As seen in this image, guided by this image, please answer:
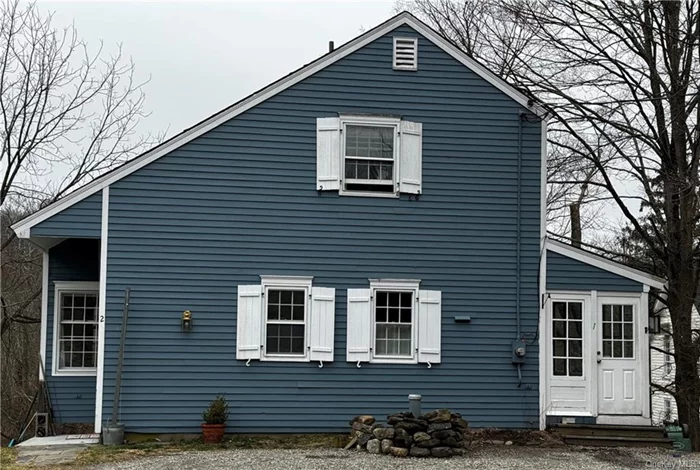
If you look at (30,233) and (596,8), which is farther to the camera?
(596,8)

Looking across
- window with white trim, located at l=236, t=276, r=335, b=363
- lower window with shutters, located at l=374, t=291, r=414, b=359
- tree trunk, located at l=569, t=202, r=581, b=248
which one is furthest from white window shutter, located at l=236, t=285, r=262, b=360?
tree trunk, located at l=569, t=202, r=581, b=248

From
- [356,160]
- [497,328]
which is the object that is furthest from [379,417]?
[356,160]

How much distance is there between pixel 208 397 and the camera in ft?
46.2

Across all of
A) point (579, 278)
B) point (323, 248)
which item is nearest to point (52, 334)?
point (323, 248)

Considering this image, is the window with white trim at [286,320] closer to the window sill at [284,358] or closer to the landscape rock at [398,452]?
the window sill at [284,358]

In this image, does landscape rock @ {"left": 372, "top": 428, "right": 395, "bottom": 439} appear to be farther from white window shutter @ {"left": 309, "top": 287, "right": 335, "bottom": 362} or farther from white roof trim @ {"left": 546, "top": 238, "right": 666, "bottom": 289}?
white roof trim @ {"left": 546, "top": 238, "right": 666, "bottom": 289}

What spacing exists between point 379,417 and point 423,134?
488 centimetres

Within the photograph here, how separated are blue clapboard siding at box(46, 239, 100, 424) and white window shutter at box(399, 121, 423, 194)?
5528mm

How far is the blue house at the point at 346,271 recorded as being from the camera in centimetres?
1405

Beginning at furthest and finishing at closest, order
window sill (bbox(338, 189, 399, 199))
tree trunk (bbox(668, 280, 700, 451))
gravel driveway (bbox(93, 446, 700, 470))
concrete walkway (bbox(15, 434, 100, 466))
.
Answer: tree trunk (bbox(668, 280, 700, 451)), window sill (bbox(338, 189, 399, 199)), concrete walkway (bbox(15, 434, 100, 466)), gravel driveway (bbox(93, 446, 700, 470))

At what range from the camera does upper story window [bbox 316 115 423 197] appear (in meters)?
14.6

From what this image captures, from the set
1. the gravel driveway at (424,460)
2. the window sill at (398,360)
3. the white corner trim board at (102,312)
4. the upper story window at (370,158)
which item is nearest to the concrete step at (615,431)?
the gravel driveway at (424,460)

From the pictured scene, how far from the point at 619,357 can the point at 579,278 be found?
60.2 inches

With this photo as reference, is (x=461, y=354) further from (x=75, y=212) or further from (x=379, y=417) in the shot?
(x=75, y=212)
